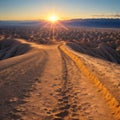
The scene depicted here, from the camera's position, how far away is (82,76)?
1516cm

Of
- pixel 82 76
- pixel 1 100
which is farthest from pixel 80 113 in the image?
pixel 82 76

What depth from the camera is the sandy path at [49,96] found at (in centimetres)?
938

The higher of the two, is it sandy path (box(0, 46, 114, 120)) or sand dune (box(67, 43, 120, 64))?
sandy path (box(0, 46, 114, 120))

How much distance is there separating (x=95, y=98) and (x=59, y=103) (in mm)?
1764

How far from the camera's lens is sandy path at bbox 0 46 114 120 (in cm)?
938

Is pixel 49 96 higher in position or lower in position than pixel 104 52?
higher

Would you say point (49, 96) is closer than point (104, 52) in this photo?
Yes

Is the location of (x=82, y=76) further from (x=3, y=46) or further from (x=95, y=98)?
(x=3, y=46)

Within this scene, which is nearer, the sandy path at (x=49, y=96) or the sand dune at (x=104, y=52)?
the sandy path at (x=49, y=96)

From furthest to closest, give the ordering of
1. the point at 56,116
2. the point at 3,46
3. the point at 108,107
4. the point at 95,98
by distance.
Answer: the point at 3,46, the point at 95,98, the point at 108,107, the point at 56,116

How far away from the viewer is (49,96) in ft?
37.3

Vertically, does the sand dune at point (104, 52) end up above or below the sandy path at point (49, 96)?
below

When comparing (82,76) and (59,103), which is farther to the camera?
(82,76)

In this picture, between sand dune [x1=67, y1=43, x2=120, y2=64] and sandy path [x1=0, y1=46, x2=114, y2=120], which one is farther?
sand dune [x1=67, y1=43, x2=120, y2=64]
